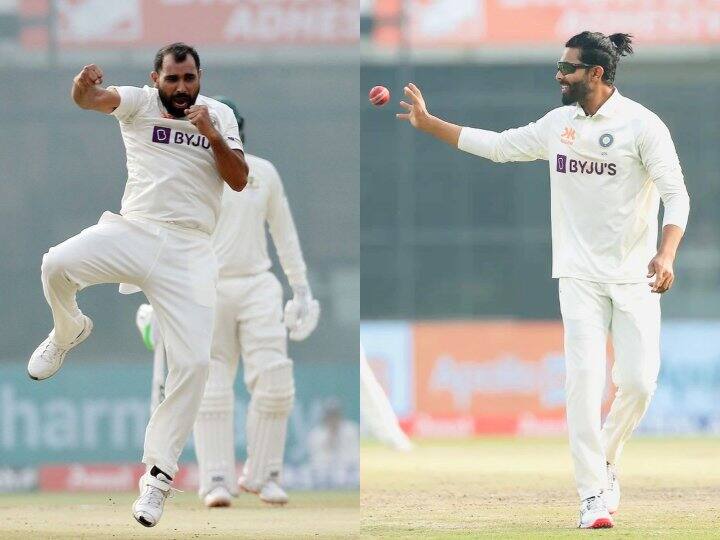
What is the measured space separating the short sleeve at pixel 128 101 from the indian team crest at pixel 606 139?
184 centimetres

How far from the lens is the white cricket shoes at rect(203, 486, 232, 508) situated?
346 inches

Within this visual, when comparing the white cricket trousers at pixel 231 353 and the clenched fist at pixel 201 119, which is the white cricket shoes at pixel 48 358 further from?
the white cricket trousers at pixel 231 353

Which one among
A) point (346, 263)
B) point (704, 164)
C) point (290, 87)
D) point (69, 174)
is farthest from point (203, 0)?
point (704, 164)

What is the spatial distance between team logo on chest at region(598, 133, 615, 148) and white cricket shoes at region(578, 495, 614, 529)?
4.54 ft

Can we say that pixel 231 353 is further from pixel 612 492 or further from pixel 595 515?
pixel 595 515

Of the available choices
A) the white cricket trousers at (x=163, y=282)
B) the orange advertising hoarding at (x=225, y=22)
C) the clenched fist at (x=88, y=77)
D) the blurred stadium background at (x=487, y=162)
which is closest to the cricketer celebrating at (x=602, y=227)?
the white cricket trousers at (x=163, y=282)

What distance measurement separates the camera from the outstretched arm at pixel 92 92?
244 inches

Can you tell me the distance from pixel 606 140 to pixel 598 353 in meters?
0.85

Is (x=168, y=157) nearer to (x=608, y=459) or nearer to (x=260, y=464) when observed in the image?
(x=608, y=459)

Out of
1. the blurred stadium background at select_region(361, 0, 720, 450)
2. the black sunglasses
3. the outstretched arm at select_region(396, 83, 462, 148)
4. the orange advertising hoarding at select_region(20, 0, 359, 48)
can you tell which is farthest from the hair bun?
the blurred stadium background at select_region(361, 0, 720, 450)

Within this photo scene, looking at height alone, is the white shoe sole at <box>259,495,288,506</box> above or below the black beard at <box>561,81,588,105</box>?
below

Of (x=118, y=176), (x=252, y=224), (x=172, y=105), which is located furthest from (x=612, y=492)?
(x=118, y=176)

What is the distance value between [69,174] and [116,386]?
184cm

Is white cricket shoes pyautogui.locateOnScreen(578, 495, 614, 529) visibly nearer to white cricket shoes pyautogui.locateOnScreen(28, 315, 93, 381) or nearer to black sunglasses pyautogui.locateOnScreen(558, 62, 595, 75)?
black sunglasses pyautogui.locateOnScreen(558, 62, 595, 75)
